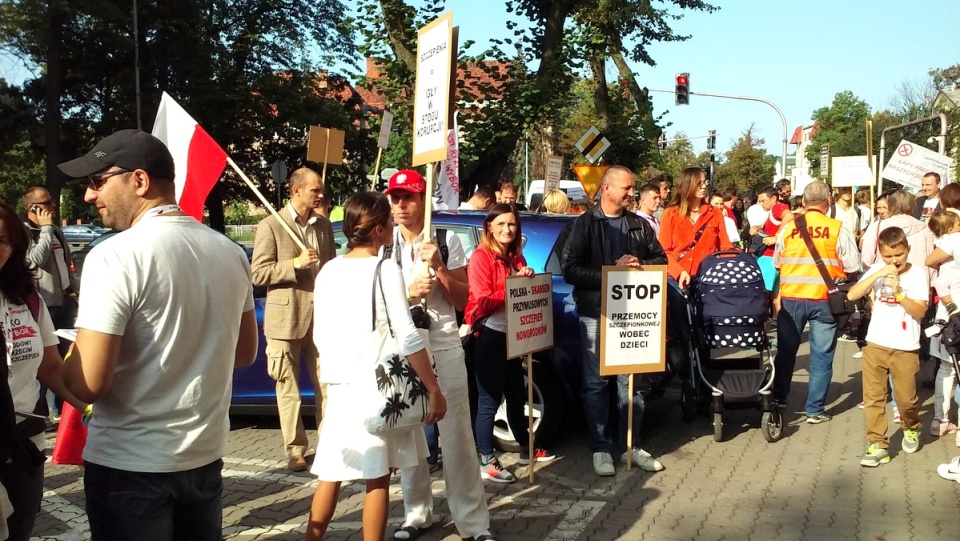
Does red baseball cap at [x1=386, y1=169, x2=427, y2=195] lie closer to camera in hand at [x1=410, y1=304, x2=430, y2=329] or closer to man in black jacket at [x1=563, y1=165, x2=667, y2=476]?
camera in hand at [x1=410, y1=304, x2=430, y2=329]

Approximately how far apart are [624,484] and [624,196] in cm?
191

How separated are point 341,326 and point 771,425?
4.27 metres

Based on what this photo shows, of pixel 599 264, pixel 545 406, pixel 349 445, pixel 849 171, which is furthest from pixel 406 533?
pixel 849 171

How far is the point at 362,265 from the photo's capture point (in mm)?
3891

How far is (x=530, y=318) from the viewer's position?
19.2 feet

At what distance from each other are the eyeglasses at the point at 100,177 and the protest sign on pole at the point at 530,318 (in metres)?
3.13

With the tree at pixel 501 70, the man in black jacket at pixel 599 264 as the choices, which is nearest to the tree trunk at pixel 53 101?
the tree at pixel 501 70

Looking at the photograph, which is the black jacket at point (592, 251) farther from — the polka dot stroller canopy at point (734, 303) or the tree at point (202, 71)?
the tree at point (202, 71)

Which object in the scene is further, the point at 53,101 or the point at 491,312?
the point at 53,101

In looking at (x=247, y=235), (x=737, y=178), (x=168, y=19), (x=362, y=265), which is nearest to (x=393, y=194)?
(x=362, y=265)

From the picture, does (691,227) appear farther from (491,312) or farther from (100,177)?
(100,177)

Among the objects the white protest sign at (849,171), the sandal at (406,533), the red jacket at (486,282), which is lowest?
the sandal at (406,533)

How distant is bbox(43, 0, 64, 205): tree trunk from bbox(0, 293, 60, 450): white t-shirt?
24734 mm

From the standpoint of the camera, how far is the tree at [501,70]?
58.0 ft
